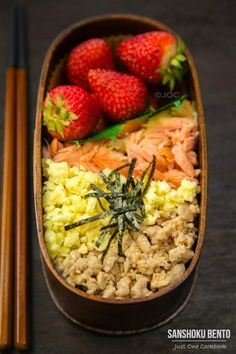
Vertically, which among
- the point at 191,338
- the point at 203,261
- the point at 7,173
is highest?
the point at 7,173

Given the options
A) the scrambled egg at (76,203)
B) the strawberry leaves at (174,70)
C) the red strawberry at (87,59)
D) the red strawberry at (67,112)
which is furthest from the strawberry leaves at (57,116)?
the strawberry leaves at (174,70)

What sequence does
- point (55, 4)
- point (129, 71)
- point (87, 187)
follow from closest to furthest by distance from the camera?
point (87, 187)
point (129, 71)
point (55, 4)

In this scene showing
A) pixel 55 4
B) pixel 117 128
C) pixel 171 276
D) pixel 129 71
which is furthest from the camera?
pixel 55 4

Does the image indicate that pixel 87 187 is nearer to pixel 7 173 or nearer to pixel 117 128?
pixel 117 128

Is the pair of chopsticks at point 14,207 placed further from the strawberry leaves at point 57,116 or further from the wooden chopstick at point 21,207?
the strawberry leaves at point 57,116

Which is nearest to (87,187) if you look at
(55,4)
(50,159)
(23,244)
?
(50,159)

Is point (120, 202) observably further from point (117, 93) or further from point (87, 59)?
point (87, 59)

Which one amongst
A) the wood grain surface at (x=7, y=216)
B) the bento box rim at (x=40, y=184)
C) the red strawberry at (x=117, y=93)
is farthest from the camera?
the red strawberry at (x=117, y=93)
